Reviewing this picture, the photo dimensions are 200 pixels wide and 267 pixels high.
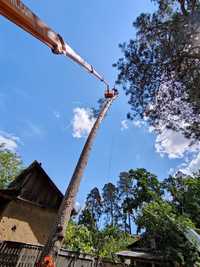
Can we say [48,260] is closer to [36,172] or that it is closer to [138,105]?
[138,105]

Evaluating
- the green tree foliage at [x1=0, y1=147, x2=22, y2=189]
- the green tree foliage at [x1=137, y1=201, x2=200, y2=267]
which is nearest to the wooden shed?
the green tree foliage at [x1=137, y1=201, x2=200, y2=267]

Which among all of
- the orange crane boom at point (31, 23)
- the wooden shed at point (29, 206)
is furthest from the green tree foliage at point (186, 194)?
the orange crane boom at point (31, 23)

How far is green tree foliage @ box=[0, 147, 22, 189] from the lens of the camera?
25.1 metres

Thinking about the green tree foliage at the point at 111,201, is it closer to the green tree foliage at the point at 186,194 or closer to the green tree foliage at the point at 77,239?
the green tree foliage at the point at 186,194

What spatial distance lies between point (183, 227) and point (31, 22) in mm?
12616

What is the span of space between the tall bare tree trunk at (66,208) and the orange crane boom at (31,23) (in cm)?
296

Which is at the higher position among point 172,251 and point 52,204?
point 52,204

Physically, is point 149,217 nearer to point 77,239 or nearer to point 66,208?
point 77,239

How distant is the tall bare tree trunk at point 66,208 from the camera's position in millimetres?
4596

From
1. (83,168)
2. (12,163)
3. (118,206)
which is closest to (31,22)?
(83,168)

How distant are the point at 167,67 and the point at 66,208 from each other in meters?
6.03

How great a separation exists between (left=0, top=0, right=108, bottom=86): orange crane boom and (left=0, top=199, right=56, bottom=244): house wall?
747 cm

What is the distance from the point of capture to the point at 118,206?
4191 centimetres

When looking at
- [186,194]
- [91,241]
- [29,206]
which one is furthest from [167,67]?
[186,194]
